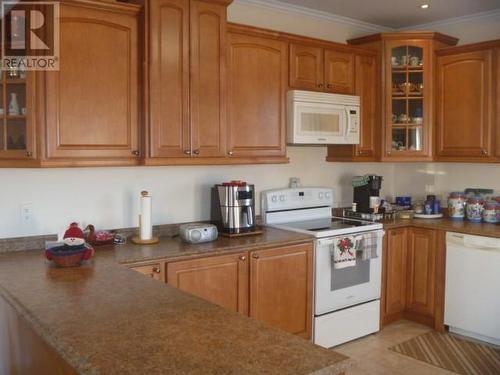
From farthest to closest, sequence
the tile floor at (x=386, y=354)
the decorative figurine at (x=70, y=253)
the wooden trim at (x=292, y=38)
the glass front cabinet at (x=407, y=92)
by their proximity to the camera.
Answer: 1. the glass front cabinet at (x=407, y=92)
2. the wooden trim at (x=292, y=38)
3. the tile floor at (x=386, y=354)
4. the decorative figurine at (x=70, y=253)

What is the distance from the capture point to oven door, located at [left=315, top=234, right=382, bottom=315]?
11.9 ft

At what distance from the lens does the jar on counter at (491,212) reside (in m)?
4.16

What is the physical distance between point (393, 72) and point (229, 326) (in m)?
3.38

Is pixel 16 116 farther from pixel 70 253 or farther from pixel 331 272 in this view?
pixel 331 272

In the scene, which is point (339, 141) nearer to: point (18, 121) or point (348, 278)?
point (348, 278)

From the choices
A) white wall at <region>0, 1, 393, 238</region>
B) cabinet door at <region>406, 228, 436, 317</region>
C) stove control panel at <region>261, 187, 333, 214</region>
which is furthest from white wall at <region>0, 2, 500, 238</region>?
cabinet door at <region>406, 228, 436, 317</region>

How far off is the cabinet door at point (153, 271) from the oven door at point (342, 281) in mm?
1216

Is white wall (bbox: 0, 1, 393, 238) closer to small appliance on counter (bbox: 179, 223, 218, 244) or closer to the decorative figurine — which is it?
small appliance on counter (bbox: 179, 223, 218, 244)

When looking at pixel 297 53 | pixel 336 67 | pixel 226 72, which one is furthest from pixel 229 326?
pixel 336 67

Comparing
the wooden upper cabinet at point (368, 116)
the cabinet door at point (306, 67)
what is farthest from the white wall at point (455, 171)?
the cabinet door at point (306, 67)

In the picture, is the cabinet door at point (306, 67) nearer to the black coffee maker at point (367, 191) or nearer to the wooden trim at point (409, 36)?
the wooden trim at point (409, 36)

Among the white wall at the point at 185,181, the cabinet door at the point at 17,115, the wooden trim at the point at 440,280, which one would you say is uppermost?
the cabinet door at the point at 17,115

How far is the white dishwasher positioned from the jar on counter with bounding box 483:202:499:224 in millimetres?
433

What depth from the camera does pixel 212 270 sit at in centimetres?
309
